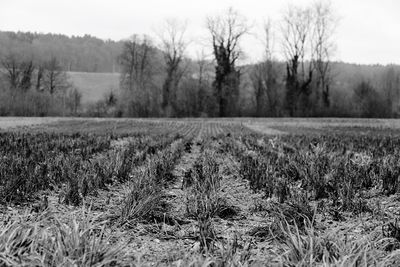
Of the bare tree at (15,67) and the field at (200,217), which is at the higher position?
the bare tree at (15,67)

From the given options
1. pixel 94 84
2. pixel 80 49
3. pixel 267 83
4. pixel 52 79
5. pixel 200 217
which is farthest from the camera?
pixel 80 49

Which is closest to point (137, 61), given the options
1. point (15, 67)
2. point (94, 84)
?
point (15, 67)

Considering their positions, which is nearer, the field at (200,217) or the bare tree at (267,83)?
the field at (200,217)

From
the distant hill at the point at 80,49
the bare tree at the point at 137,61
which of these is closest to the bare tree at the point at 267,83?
the bare tree at the point at 137,61

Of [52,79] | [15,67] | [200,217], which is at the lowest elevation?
[200,217]

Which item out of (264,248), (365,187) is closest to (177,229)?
(264,248)

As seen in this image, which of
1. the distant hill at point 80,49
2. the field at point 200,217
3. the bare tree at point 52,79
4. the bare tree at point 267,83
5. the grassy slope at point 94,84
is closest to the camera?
the field at point 200,217

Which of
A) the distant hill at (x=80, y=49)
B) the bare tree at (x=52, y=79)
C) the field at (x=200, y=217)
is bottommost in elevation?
the field at (x=200, y=217)

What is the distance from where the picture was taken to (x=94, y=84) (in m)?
118

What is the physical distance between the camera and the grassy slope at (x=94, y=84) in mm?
108062

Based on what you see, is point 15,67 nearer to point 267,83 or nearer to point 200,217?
point 267,83

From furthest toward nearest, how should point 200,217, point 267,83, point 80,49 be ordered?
1. point 80,49
2. point 267,83
3. point 200,217

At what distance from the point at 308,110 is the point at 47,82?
5833cm

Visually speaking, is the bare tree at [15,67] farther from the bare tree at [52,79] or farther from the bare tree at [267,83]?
the bare tree at [267,83]
